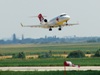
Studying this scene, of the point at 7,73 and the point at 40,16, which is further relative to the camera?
the point at 40,16

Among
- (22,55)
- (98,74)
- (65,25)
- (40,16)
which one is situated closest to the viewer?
(98,74)

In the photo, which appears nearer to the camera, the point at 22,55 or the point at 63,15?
the point at 63,15

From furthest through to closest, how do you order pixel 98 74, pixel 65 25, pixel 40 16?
1. pixel 40 16
2. pixel 65 25
3. pixel 98 74

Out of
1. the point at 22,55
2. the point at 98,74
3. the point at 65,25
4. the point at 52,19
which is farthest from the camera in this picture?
the point at 22,55

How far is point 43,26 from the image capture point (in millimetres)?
82312

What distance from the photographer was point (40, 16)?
304ft

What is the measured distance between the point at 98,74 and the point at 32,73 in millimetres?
7335

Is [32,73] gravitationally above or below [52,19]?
below

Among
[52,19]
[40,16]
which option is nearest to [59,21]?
[52,19]

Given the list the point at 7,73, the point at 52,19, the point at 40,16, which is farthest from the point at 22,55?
the point at 7,73

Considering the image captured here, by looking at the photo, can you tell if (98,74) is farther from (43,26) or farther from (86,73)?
(43,26)

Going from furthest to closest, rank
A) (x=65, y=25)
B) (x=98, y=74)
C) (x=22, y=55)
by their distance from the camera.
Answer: (x=22, y=55) < (x=65, y=25) < (x=98, y=74)

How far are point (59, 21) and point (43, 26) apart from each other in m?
2.74

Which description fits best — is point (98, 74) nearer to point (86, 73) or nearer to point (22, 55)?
point (86, 73)
